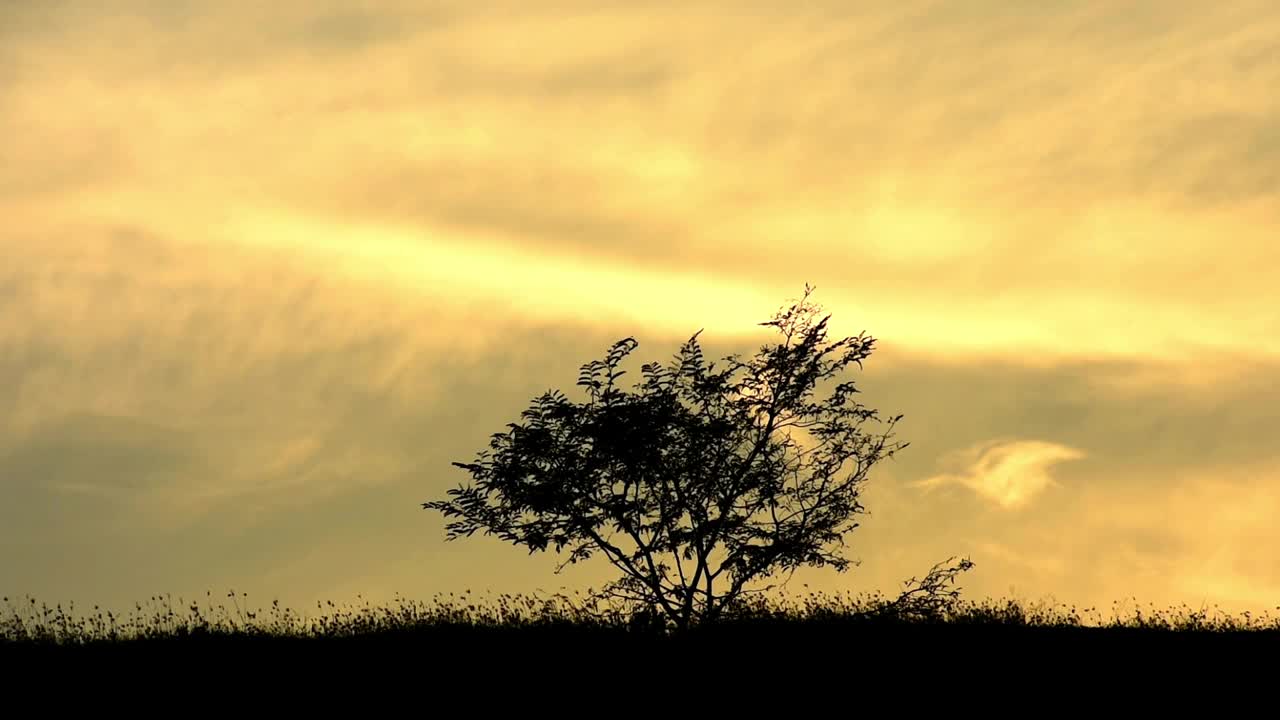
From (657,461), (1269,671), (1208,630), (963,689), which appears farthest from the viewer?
(657,461)

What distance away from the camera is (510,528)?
1383 inches

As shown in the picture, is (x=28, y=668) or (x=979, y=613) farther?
(x=979, y=613)

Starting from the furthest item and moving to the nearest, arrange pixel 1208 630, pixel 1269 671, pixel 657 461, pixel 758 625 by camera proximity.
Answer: pixel 657 461 → pixel 1208 630 → pixel 758 625 → pixel 1269 671

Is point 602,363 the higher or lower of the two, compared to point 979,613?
higher

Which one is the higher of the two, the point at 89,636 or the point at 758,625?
the point at 89,636

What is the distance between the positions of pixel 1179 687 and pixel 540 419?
56.7 feet

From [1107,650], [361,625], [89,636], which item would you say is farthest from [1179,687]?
[89,636]

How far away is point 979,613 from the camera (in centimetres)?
3147

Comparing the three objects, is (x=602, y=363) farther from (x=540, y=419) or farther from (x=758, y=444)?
(x=758, y=444)

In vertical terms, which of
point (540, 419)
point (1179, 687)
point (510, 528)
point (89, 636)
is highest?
point (540, 419)

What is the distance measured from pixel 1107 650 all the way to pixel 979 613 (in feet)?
16.0

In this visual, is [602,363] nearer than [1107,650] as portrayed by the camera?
No

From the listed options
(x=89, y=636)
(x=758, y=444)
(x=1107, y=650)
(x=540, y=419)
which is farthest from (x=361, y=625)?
(x=1107, y=650)

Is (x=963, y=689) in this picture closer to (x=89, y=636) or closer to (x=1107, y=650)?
(x=1107, y=650)
